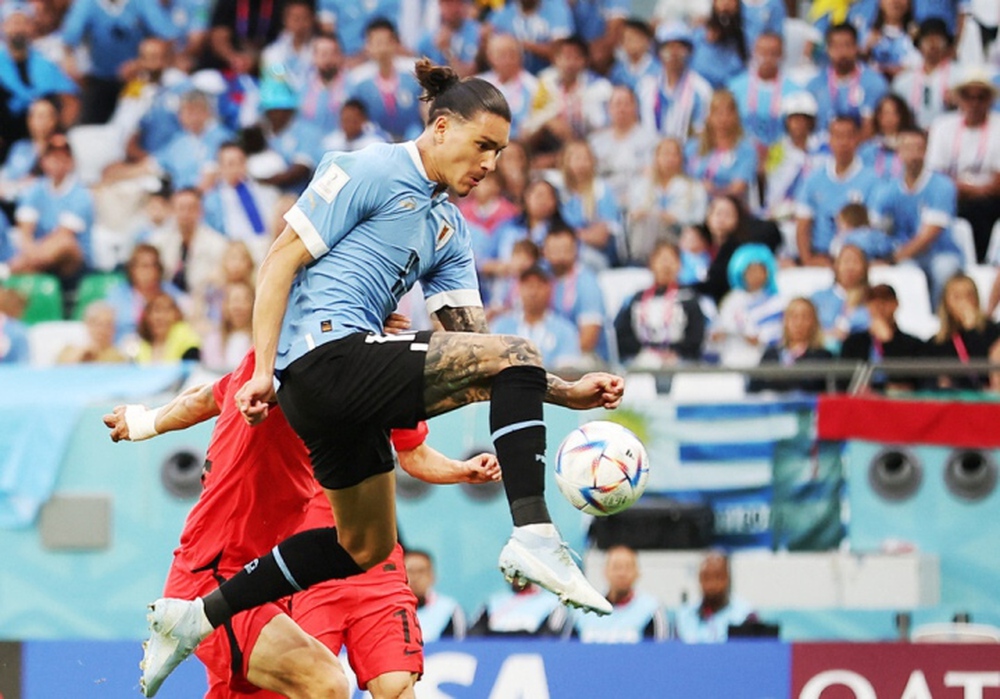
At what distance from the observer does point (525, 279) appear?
35.4ft

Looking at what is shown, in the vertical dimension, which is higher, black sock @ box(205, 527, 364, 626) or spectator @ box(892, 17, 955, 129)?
spectator @ box(892, 17, 955, 129)

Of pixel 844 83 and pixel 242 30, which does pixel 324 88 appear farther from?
pixel 844 83

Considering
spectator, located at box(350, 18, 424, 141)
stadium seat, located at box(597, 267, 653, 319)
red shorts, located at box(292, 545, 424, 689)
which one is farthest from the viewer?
spectator, located at box(350, 18, 424, 141)

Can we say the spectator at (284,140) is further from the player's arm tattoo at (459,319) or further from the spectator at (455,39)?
the player's arm tattoo at (459,319)

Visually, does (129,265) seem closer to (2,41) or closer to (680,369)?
(2,41)

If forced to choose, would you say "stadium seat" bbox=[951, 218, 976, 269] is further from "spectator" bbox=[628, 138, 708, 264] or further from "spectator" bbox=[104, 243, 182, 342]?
"spectator" bbox=[104, 243, 182, 342]

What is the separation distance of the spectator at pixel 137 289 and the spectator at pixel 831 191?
4155 millimetres

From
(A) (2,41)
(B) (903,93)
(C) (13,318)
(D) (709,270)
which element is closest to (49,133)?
(A) (2,41)

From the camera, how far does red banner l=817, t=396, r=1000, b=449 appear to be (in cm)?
973

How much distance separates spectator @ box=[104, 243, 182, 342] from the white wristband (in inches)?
191

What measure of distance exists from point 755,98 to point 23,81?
5.59 m

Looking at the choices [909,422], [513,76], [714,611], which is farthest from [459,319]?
[513,76]

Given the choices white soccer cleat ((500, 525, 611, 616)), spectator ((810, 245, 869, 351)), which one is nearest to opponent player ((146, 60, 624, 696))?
white soccer cleat ((500, 525, 611, 616))

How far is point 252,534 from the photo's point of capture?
6.35m
